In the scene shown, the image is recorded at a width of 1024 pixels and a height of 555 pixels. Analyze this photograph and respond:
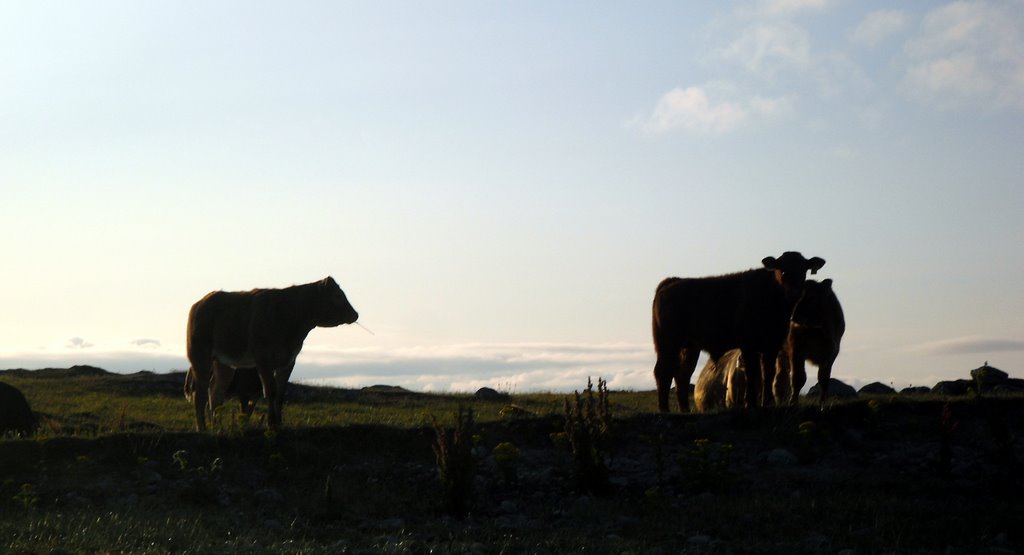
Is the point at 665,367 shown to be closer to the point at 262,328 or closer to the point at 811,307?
the point at 811,307

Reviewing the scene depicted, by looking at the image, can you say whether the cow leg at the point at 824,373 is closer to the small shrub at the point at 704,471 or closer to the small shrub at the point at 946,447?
the small shrub at the point at 946,447

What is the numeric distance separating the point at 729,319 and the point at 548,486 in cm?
571

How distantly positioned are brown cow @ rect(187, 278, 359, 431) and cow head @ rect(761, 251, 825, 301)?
652cm

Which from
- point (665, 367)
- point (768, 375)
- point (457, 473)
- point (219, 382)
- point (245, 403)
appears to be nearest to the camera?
point (457, 473)

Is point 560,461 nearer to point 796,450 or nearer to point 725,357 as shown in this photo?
point 796,450

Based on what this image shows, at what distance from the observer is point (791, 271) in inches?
685

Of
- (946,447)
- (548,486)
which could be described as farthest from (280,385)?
(946,447)

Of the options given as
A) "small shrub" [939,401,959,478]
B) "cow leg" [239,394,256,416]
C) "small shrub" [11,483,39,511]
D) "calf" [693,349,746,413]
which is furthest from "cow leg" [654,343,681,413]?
"small shrub" [11,483,39,511]

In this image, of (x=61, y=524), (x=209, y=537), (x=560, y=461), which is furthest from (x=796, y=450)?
(x=61, y=524)

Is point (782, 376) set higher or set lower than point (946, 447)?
higher

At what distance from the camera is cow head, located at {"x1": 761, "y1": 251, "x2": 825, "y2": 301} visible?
17328mm

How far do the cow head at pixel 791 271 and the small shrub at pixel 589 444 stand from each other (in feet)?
16.7

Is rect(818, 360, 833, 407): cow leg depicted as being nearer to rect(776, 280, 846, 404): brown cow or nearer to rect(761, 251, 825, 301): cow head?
rect(776, 280, 846, 404): brown cow

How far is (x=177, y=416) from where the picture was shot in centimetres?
2369
